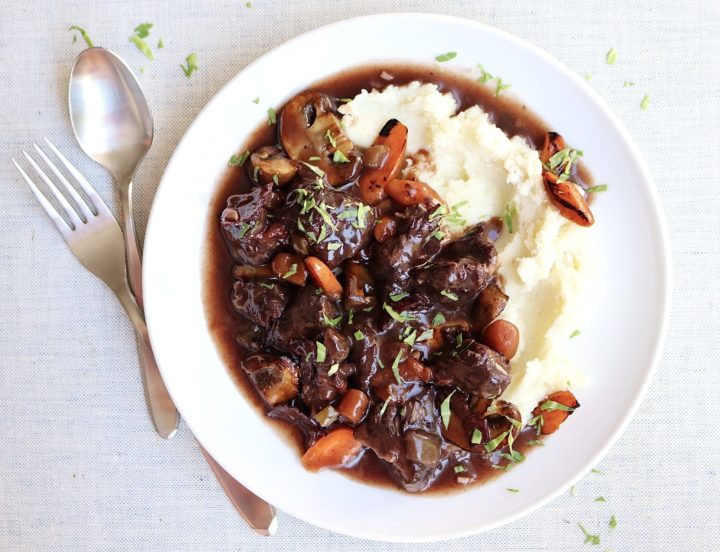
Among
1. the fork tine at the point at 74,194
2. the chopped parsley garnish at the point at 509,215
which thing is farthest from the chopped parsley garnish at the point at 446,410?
the fork tine at the point at 74,194

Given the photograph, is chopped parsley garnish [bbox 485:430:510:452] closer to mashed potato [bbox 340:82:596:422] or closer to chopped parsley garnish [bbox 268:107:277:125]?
mashed potato [bbox 340:82:596:422]

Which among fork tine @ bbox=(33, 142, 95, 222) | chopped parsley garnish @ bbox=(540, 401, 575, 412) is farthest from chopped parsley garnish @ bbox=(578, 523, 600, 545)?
fork tine @ bbox=(33, 142, 95, 222)

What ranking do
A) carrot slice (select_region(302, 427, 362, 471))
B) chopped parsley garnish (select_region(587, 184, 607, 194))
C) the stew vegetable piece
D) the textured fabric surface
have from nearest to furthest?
the stew vegetable piece < chopped parsley garnish (select_region(587, 184, 607, 194)) < carrot slice (select_region(302, 427, 362, 471)) < the textured fabric surface

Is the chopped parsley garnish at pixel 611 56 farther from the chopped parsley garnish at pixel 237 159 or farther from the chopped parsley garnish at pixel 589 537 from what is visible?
the chopped parsley garnish at pixel 589 537

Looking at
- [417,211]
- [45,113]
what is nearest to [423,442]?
[417,211]

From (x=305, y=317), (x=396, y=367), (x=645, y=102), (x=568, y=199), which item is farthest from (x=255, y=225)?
(x=645, y=102)

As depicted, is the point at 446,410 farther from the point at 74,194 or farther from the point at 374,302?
the point at 74,194
